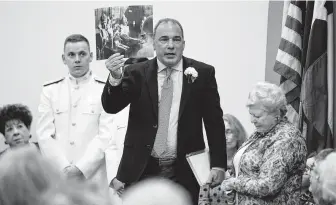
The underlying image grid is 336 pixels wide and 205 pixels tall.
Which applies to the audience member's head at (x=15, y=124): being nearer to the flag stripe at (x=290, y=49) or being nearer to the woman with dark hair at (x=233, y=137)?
the woman with dark hair at (x=233, y=137)

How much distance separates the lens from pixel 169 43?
312 centimetres

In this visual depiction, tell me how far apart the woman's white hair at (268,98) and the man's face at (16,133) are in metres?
1.99

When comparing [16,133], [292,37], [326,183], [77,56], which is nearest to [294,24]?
[292,37]

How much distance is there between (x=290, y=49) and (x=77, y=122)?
61.2 inches

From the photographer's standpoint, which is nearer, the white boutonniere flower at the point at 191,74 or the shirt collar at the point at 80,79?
the white boutonniere flower at the point at 191,74

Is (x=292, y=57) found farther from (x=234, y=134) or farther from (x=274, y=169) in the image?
(x=274, y=169)

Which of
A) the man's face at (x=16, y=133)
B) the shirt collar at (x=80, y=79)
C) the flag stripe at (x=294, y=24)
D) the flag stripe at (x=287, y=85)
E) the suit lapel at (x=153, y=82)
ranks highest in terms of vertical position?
the flag stripe at (x=294, y=24)

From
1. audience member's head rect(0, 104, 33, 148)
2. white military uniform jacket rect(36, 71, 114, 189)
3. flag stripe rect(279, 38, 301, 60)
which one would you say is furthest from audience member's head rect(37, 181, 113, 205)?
audience member's head rect(0, 104, 33, 148)

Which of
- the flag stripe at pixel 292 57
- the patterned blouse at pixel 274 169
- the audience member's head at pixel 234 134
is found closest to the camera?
the patterned blouse at pixel 274 169

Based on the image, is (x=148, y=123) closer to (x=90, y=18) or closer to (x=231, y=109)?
(x=231, y=109)

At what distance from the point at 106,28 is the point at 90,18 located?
174mm

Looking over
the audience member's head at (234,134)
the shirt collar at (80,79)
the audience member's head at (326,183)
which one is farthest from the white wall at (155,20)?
the audience member's head at (326,183)

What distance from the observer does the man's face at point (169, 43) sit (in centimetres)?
313

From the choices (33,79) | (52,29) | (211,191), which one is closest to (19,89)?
(33,79)
